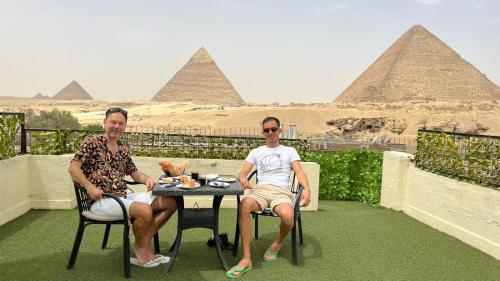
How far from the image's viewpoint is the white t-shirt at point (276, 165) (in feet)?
14.8

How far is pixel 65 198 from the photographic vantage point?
624 cm

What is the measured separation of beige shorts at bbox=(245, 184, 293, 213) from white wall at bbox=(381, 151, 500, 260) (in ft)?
7.83

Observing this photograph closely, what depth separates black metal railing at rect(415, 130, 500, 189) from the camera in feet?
16.9

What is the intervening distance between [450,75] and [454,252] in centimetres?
14091

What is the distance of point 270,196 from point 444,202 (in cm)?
277

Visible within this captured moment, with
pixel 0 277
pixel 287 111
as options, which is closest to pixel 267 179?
pixel 0 277

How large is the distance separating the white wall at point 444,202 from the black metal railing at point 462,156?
0.37 ft

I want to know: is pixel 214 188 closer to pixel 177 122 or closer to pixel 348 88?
pixel 177 122

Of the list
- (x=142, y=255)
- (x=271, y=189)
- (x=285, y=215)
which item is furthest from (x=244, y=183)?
(x=142, y=255)

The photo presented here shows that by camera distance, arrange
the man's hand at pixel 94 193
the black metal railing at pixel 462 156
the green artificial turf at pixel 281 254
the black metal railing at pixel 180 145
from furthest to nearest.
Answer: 1. the black metal railing at pixel 180 145
2. the black metal railing at pixel 462 156
3. the green artificial turf at pixel 281 254
4. the man's hand at pixel 94 193

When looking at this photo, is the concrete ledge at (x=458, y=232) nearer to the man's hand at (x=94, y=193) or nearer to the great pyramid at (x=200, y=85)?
the man's hand at (x=94, y=193)

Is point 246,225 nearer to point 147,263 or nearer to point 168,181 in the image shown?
point 168,181

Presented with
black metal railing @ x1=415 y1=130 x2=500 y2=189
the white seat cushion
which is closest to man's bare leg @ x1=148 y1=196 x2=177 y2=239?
the white seat cushion

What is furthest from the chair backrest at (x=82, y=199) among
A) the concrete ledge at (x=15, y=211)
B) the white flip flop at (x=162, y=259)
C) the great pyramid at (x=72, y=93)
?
the great pyramid at (x=72, y=93)
